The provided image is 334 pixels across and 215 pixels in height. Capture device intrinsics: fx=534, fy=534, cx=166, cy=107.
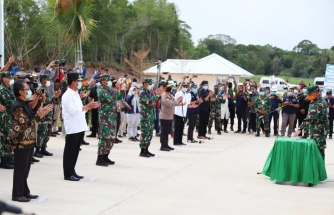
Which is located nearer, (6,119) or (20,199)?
(20,199)

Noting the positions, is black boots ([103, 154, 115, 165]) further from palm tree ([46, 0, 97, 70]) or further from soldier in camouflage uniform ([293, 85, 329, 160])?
palm tree ([46, 0, 97, 70])

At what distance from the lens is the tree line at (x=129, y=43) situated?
129 feet

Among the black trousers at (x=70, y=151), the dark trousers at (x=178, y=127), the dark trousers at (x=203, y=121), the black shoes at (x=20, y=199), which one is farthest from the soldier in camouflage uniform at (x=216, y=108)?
the black shoes at (x=20, y=199)

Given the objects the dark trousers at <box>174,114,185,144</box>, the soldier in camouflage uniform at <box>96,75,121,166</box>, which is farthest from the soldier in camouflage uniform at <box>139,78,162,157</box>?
the dark trousers at <box>174,114,185,144</box>

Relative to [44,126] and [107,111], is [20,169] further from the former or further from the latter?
[44,126]

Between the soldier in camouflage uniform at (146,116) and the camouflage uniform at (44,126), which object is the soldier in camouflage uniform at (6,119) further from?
the soldier in camouflage uniform at (146,116)

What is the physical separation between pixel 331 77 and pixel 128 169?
16508mm

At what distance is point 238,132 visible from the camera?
2125 cm

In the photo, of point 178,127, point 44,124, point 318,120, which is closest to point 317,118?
point 318,120

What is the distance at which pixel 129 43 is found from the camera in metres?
66.5

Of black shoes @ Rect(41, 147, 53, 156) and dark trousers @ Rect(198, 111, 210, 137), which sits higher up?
dark trousers @ Rect(198, 111, 210, 137)

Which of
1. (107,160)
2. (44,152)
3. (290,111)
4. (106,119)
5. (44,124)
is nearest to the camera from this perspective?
(106,119)

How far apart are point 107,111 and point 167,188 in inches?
97.6

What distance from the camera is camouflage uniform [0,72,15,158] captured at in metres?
9.89
